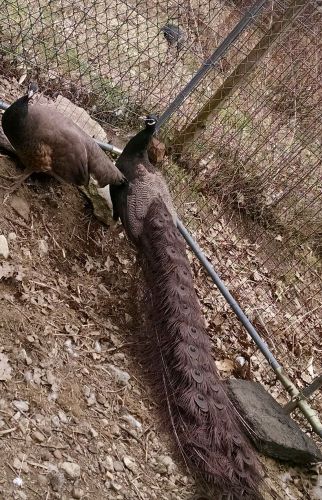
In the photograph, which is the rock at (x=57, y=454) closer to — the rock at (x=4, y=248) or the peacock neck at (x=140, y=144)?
the rock at (x=4, y=248)

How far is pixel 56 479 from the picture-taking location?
9.03ft

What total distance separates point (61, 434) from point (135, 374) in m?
0.76

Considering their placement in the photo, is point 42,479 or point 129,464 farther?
point 129,464

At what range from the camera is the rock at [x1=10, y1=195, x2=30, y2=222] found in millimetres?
4105

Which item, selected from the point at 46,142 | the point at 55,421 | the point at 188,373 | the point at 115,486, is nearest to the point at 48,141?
the point at 46,142

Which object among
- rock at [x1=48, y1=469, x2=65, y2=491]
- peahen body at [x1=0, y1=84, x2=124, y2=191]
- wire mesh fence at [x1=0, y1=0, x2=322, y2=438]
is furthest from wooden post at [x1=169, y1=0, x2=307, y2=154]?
rock at [x1=48, y1=469, x2=65, y2=491]

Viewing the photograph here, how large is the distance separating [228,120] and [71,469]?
4154 millimetres

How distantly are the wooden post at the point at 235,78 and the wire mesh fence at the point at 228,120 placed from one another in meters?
0.01

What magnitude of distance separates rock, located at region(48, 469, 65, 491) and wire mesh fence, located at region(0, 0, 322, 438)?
7.09ft

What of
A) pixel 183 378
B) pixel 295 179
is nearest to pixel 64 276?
pixel 183 378

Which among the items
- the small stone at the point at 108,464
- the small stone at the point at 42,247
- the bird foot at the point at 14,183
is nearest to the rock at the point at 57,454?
the small stone at the point at 108,464

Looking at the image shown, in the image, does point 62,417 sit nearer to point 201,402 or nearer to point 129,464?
point 129,464

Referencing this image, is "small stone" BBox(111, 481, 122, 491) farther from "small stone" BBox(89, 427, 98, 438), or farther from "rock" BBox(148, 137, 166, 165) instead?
"rock" BBox(148, 137, 166, 165)

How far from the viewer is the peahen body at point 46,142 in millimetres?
4023
